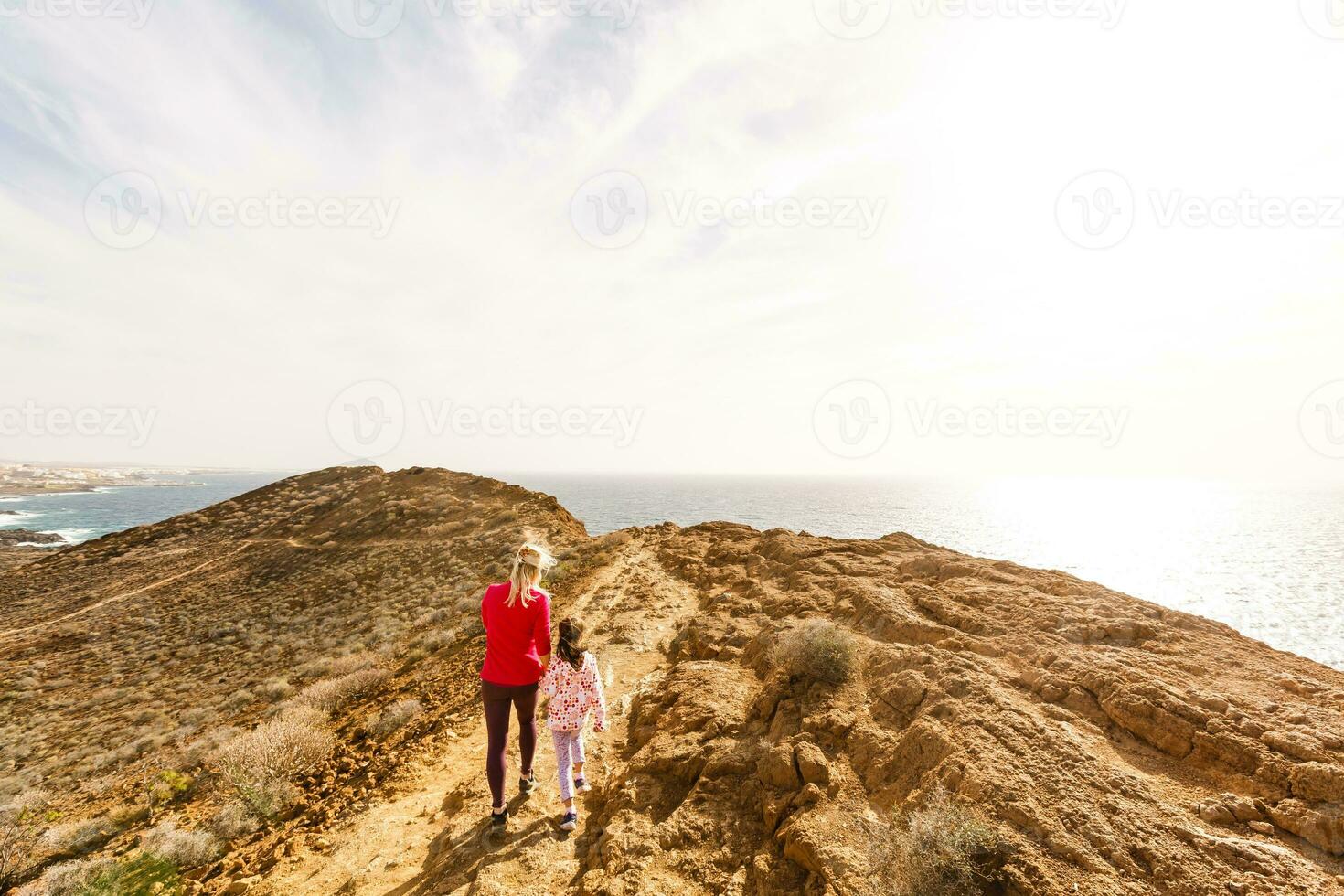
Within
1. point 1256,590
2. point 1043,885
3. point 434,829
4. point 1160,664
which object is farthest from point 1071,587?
point 1256,590

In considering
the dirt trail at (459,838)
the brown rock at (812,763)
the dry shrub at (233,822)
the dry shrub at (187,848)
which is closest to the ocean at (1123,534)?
the brown rock at (812,763)

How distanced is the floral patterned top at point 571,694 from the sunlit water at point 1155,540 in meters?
32.4

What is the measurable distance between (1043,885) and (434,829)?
537 cm

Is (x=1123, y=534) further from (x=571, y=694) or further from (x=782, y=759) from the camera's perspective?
(x=571, y=694)

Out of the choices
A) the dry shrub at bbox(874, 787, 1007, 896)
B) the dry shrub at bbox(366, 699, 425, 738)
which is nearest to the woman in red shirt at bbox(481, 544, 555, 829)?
the dry shrub at bbox(874, 787, 1007, 896)

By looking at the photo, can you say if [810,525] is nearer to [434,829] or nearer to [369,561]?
[369,561]

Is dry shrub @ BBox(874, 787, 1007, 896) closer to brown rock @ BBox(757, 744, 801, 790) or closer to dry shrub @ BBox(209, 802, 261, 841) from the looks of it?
brown rock @ BBox(757, 744, 801, 790)

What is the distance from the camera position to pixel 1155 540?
66938mm

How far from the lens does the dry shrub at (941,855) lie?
3.35 metres

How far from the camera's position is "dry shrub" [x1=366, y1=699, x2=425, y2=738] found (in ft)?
27.1

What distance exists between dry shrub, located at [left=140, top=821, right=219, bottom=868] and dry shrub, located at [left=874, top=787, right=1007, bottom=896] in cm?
701

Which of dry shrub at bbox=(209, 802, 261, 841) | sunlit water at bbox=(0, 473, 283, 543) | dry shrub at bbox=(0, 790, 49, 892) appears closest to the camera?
dry shrub at bbox=(209, 802, 261, 841)

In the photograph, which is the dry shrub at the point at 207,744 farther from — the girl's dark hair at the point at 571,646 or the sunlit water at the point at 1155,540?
the sunlit water at the point at 1155,540

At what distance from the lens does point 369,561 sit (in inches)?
875
